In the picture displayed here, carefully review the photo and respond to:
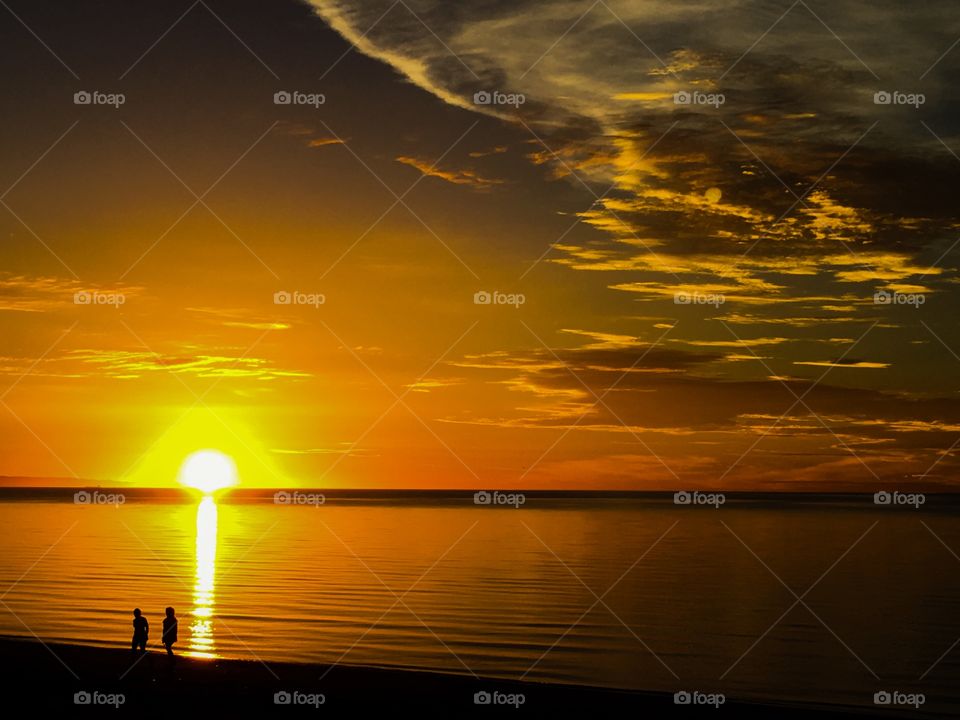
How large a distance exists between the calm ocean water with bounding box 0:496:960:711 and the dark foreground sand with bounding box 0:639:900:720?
310 cm

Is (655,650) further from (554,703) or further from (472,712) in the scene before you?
(472,712)

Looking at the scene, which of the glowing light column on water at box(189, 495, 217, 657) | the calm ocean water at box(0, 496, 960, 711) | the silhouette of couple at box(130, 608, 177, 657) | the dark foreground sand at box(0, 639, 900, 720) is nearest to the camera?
the dark foreground sand at box(0, 639, 900, 720)

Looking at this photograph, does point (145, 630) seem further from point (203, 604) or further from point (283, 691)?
point (203, 604)

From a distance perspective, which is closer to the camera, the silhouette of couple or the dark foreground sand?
the dark foreground sand

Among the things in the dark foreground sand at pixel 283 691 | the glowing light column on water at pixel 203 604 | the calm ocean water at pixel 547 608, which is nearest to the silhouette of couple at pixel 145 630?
the dark foreground sand at pixel 283 691

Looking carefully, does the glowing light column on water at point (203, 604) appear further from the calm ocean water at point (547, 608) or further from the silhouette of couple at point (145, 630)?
the silhouette of couple at point (145, 630)

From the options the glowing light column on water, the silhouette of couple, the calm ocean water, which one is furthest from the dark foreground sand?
the glowing light column on water

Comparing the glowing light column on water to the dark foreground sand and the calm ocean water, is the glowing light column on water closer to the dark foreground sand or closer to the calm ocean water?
the calm ocean water

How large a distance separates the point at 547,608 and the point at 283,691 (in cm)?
2029

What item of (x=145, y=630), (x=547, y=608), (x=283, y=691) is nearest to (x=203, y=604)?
(x=547, y=608)

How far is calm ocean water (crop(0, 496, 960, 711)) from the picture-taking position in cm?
3172

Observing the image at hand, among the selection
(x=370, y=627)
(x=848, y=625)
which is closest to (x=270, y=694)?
(x=370, y=627)

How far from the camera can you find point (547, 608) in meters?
43.1

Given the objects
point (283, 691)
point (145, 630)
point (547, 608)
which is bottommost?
point (283, 691)
